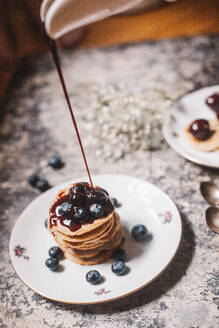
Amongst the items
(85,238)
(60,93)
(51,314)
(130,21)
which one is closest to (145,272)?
(85,238)

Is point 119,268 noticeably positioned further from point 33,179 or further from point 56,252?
point 33,179

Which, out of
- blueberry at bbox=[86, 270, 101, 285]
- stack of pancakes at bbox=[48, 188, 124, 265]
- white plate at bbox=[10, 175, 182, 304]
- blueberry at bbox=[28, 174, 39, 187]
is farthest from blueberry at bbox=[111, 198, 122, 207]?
blueberry at bbox=[28, 174, 39, 187]

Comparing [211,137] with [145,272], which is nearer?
[145,272]

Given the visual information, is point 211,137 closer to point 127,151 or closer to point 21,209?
point 127,151

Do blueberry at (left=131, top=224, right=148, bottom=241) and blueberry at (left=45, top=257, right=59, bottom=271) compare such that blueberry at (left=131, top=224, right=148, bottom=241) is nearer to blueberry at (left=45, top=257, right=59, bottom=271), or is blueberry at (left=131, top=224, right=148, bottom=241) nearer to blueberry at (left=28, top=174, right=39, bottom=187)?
blueberry at (left=45, top=257, right=59, bottom=271)

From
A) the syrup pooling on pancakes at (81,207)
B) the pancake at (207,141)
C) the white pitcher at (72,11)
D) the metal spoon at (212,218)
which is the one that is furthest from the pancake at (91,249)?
the white pitcher at (72,11)

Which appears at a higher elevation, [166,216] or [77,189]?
[77,189]

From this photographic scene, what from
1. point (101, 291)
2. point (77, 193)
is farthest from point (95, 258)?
point (77, 193)
